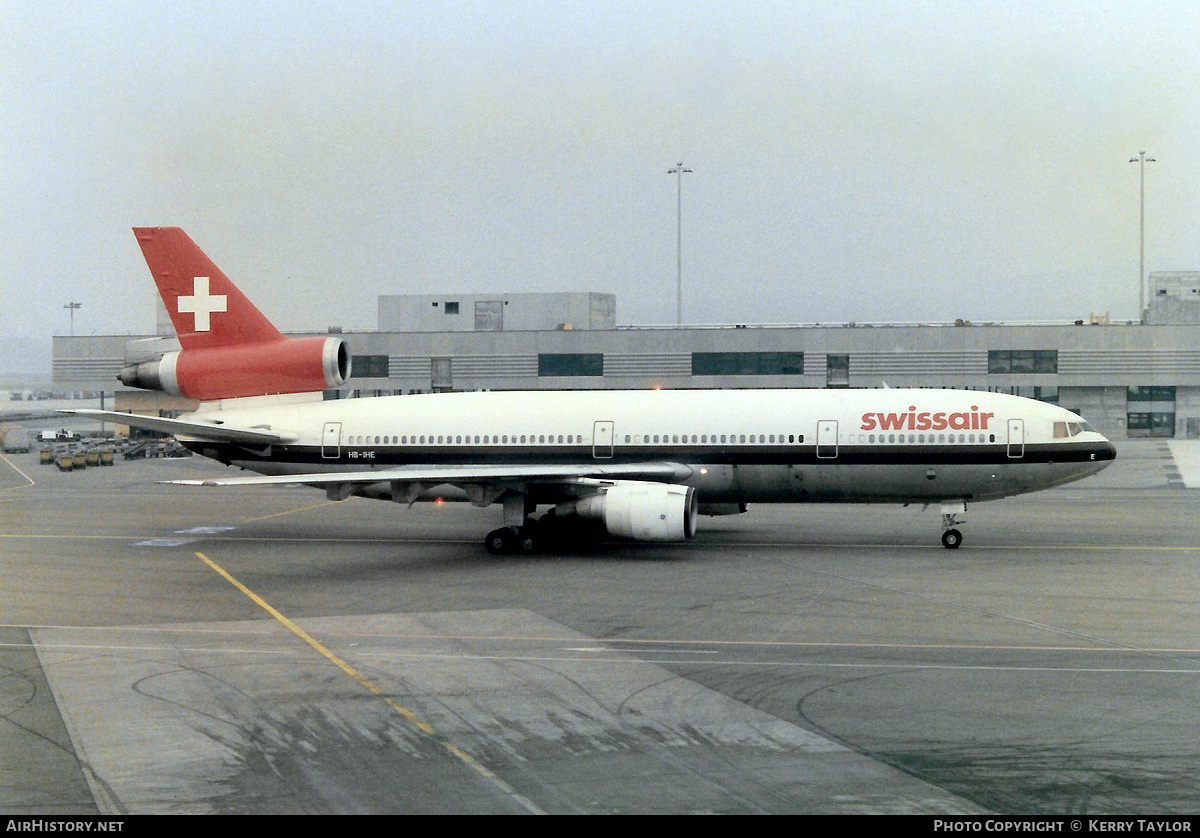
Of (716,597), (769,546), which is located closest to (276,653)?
(716,597)

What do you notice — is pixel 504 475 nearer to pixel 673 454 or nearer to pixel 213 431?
pixel 673 454

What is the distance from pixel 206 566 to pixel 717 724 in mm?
19691

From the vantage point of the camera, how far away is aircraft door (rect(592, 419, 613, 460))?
3594 centimetres

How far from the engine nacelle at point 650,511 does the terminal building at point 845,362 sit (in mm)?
41472

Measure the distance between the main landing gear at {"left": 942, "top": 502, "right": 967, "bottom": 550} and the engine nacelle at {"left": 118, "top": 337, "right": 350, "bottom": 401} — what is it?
1998 centimetres

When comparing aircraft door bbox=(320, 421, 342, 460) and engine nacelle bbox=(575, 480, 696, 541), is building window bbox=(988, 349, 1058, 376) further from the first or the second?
aircraft door bbox=(320, 421, 342, 460)

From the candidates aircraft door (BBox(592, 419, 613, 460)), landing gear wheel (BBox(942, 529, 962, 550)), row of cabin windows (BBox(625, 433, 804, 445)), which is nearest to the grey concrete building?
aircraft door (BBox(592, 419, 613, 460))

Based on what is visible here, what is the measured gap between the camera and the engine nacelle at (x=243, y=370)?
38.6 m

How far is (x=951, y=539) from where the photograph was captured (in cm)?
3481

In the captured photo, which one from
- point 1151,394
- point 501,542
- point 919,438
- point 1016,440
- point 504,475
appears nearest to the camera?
point 504,475

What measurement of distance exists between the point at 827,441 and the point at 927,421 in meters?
3.00

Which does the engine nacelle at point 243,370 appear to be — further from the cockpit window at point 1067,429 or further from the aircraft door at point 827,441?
the cockpit window at point 1067,429

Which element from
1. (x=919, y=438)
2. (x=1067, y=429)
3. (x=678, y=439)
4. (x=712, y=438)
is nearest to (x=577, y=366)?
(x=678, y=439)

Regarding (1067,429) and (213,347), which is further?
(213,347)
